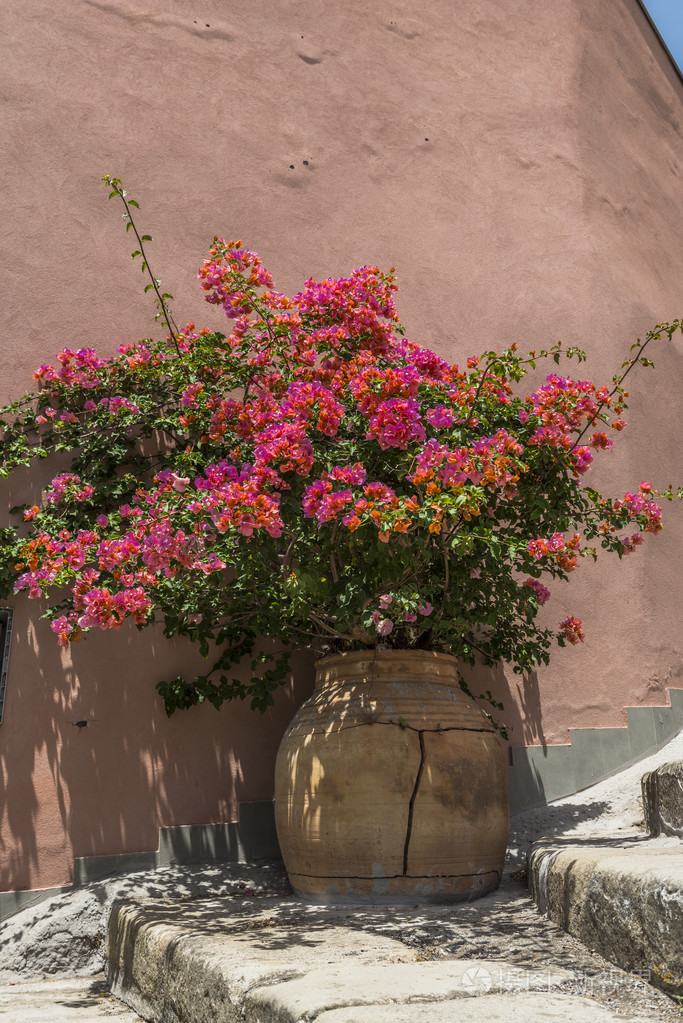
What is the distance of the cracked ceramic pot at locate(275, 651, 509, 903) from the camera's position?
2.59 meters

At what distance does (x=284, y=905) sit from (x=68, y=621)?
1138 mm

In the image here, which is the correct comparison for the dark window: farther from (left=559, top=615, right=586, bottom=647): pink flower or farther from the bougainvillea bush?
(left=559, top=615, right=586, bottom=647): pink flower

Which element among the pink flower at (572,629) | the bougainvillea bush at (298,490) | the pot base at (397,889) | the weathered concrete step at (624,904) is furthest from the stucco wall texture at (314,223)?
the weathered concrete step at (624,904)

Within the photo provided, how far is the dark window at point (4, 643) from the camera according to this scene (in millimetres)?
3109

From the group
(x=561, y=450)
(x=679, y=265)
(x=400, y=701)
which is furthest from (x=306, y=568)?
(x=679, y=265)

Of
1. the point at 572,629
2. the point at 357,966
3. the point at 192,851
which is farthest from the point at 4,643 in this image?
the point at 572,629

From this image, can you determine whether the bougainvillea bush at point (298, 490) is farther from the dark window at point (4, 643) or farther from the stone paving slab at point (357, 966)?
the stone paving slab at point (357, 966)

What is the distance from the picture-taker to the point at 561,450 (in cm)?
287

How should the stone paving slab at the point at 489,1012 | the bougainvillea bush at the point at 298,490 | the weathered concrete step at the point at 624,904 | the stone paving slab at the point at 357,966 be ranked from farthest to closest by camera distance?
the bougainvillea bush at the point at 298,490
the weathered concrete step at the point at 624,904
the stone paving slab at the point at 357,966
the stone paving slab at the point at 489,1012

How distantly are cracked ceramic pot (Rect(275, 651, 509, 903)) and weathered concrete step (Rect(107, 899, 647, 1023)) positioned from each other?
281 millimetres

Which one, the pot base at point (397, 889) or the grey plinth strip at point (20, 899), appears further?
the grey plinth strip at point (20, 899)

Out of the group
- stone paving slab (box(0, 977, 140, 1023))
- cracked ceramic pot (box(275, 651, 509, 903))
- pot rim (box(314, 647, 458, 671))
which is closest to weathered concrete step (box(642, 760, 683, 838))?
cracked ceramic pot (box(275, 651, 509, 903))

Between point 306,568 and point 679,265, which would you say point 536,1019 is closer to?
point 306,568

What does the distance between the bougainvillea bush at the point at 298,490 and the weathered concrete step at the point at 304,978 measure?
Result: 90 centimetres
